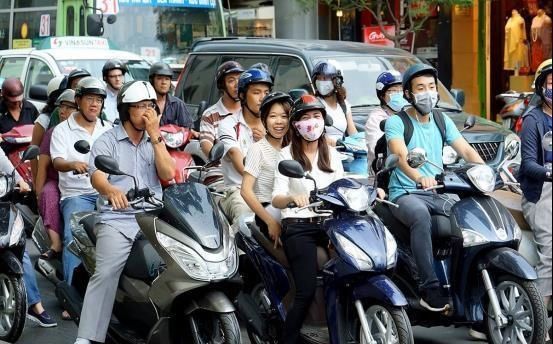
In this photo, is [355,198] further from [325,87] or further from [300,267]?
[325,87]

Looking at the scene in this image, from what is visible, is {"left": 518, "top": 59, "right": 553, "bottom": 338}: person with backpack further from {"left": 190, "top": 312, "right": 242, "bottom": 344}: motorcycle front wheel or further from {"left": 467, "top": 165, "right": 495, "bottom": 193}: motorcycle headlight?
{"left": 190, "top": 312, "right": 242, "bottom": 344}: motorcycle front wheel

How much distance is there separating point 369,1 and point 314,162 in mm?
15048

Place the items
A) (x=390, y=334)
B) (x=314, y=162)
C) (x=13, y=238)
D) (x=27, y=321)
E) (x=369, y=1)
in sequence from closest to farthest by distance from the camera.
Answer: (x=390, y=334) < (x=314, y=162) < (x=13, y=238) < (x=27, y=321) < (x=369, y=1)

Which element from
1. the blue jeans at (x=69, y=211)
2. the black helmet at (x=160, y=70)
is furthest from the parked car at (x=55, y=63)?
the blue jeans at (x=69, y=211)

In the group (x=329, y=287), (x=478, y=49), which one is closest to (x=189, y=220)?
(x=329, y=287)

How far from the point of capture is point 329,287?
665 centimetres

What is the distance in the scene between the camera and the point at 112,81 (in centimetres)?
1097

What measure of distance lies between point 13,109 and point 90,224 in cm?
480

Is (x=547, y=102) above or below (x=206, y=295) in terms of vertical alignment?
above

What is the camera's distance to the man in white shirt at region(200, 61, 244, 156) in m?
9.17

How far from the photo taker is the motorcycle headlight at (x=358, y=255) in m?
6.37

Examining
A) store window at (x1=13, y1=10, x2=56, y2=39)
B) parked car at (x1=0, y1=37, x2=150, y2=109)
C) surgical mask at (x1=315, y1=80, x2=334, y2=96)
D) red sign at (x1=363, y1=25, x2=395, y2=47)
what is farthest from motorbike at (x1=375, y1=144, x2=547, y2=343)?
red sign at (x1=363, y1=25, x2=395, y2=47)

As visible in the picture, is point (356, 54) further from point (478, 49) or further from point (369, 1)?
point (478, 49)

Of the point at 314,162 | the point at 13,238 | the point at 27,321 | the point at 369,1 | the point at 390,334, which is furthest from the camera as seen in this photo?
the point at 369,1
